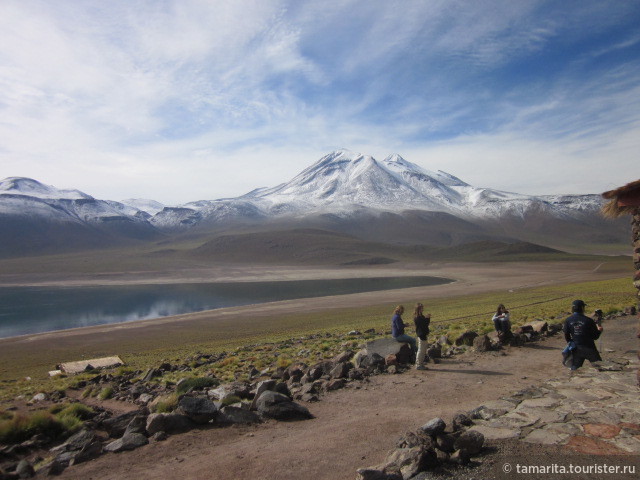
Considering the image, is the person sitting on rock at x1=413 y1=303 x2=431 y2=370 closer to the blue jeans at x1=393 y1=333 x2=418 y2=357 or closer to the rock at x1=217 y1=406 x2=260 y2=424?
the blue jeans at x1=393 y1=333 x2=418 y2=357

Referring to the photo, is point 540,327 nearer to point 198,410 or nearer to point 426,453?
point 426,453

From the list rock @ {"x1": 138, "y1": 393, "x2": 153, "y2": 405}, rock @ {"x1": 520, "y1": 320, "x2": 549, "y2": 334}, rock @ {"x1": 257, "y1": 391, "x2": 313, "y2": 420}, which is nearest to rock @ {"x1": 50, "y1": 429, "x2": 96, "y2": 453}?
rock @ {"x1": 257, "y1": 391, "x2": 313, "y2": 420}

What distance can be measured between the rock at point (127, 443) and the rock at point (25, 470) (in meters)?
0.98

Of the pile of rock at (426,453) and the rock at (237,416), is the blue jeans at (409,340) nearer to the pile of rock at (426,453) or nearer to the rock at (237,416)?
the rock at (237,416)

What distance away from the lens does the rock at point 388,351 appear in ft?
36.2

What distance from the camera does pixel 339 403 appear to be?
28.6ft

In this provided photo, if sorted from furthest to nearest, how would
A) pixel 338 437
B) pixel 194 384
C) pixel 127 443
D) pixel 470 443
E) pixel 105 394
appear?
pixel 105 394, pixel 194 384, pixel 127 443, pixel 338 437, pixel 470 443

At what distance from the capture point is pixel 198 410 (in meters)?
7.62

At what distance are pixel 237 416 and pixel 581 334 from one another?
653 cm

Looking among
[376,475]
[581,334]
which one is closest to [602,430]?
[581,334]

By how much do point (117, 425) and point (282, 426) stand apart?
2972 millimetres

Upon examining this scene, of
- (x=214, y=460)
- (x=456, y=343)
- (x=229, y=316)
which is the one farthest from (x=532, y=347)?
(x=229, y=316)

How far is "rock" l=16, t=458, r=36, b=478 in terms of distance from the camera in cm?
610

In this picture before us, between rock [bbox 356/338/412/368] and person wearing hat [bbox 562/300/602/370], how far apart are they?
12.7 ft
